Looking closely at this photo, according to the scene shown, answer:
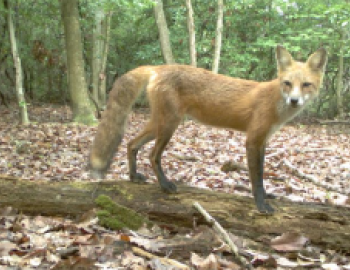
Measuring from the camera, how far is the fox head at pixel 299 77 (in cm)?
434

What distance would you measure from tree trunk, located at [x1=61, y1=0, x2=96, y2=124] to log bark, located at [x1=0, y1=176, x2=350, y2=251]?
28.5 ft

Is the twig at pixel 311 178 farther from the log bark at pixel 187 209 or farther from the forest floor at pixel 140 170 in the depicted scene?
the log bark at pixel 187 209

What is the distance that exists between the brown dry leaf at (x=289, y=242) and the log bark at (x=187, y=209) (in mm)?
139

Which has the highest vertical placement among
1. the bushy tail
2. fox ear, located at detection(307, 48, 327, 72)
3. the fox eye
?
fox ear, located at detection(307, 48, 327, 72)

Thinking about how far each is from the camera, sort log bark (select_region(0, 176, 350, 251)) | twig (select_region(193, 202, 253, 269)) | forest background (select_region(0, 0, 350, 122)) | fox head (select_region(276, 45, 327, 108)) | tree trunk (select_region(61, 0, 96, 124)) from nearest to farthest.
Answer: twig (select_region(193, 202, 253, 269)) < log bark (select_region(0, 176, 350, 251)) < fox head (select_region(276, 45, 327, 108)) < tree trunk (select_region(61, 0, 96, 124)) < forest background (select_region(0, 0, 350, 122))

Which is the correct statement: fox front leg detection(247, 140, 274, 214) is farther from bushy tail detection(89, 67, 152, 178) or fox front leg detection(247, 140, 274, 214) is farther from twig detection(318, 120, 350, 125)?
twig detection(318, 120, 350, 125)

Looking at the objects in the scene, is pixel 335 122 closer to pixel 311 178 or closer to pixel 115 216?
pixel 311 178

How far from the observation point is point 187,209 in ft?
12.9

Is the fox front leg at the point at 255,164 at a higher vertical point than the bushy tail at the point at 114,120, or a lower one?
lower

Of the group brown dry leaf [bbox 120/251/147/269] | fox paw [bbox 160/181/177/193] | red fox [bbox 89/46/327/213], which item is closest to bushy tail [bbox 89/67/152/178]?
red fox [bbox 89/46/327/213]

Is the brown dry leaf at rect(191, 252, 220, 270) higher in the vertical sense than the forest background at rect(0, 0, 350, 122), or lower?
lower

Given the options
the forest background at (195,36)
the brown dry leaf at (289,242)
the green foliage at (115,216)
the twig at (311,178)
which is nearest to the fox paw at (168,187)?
the green foliage at (115,216)

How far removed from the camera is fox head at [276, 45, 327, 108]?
4344mm

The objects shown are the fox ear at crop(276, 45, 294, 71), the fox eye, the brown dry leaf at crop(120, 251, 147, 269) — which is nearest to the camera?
the brown dry leaf at crop(120, 251, 147, 269)
